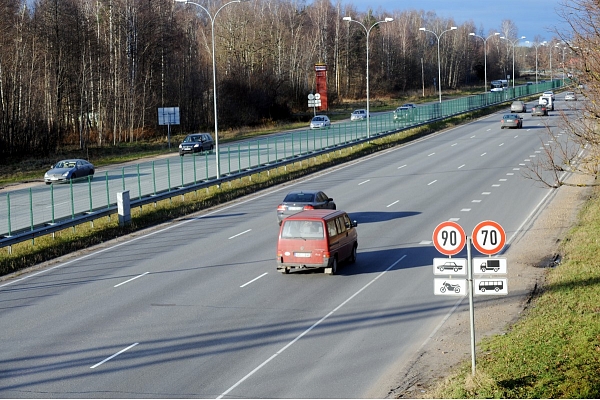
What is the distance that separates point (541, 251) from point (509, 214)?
249 inches

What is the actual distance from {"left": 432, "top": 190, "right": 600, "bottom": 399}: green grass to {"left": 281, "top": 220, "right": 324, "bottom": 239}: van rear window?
585cm

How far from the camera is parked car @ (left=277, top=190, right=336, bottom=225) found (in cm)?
2856

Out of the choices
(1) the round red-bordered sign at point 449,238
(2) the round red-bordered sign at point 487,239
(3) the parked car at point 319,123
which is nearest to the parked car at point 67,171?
(1) the round red-bordered sign at point 449,238

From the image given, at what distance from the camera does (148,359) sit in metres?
14.7

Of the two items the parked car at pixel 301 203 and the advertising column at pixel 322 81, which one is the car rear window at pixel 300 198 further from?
the advertising column at pixel 322 81

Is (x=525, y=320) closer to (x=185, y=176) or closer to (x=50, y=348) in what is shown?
(x=50, y=348)

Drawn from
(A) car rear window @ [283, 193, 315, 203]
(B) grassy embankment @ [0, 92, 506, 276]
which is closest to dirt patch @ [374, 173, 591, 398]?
(A) car rear window @ [283, 193, 315, 203]

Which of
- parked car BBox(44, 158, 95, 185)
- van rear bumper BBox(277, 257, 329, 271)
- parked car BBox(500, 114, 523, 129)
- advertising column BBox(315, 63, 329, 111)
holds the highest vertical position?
advertising column BBox(315, 63, 329, 111)

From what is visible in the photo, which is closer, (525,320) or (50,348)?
(50,348)

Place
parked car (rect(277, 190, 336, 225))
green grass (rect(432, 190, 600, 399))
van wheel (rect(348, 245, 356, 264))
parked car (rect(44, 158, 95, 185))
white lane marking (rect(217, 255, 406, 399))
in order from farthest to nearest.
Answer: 1. parked car (rect(44, 158, 95, 185))
2. parked car (rect(277, 190, 336, 225))
3. van wheel (rect(348, 245, 356, 264))
4. white lane marking (rect(217, 255, 406, 399))
5. green grass (rect(432, 190, 600, 399))

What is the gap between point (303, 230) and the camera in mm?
21516

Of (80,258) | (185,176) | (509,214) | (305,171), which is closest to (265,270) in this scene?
(80,258)

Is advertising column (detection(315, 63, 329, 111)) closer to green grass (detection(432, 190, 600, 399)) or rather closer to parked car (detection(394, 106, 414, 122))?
parked car (detection(394, 106, 414, 122))

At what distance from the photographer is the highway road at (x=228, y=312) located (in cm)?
1364
